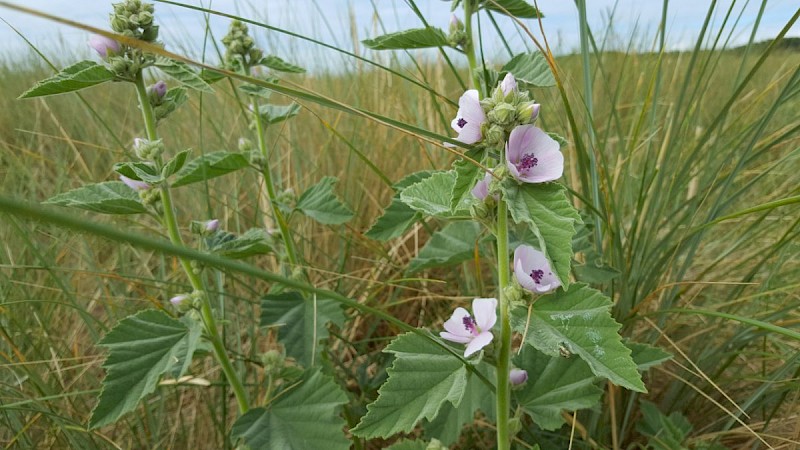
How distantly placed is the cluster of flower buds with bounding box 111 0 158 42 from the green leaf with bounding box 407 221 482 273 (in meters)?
0.85

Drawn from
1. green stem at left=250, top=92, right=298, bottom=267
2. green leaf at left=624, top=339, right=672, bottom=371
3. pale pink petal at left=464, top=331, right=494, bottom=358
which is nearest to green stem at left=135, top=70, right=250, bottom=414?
green stem at left=250, top=92, right=298, bottom=267

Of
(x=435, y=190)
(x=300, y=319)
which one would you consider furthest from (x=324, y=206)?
(x=435, y=190)

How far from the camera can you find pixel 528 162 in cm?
102

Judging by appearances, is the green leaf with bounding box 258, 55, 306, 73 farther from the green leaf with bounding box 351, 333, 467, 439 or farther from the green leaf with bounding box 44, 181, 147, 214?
the green leaf with bounding box 351, 333, 467, 439

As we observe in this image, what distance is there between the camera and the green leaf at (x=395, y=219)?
4.91 feet

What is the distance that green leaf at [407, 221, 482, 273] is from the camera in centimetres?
155

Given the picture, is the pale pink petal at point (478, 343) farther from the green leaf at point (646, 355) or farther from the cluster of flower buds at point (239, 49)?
the cluster of flower buds at point (239, 49)

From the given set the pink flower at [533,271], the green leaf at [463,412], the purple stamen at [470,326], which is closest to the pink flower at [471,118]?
the pink flower at [533,271]

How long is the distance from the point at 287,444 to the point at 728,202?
4.27 feet

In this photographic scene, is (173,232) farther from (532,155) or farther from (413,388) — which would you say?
(532,155)

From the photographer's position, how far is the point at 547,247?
36.0 inches

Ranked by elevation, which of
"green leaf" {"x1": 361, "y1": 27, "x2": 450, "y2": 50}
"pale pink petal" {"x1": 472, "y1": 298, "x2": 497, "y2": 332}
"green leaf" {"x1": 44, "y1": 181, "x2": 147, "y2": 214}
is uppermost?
"green leaf" {"x1": 361, "y1": 27, "x2": 450, "y2": 50}

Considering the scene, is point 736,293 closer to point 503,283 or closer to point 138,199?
point 503,283

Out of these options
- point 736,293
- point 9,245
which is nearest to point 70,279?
point 9,245
